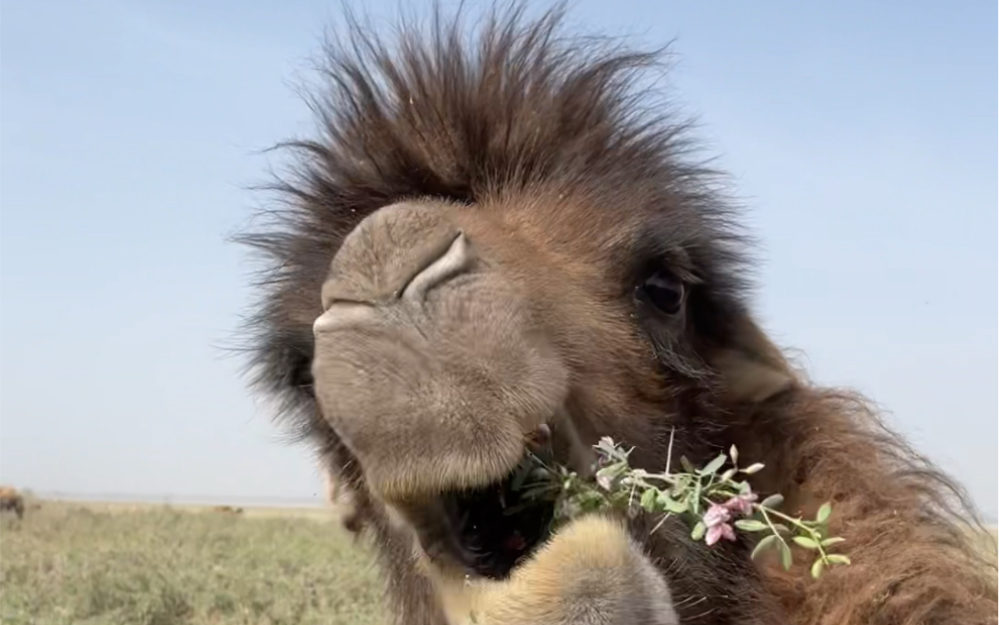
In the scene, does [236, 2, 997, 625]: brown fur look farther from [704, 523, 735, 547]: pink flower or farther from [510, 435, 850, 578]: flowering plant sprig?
[704, 523, 735, 547]: pink flower

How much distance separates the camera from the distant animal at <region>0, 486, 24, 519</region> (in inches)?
1048

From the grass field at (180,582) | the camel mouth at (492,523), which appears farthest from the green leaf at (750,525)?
the grass field at (180,582)

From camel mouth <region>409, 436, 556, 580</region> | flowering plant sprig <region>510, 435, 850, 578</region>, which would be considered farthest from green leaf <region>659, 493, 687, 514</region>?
camel mouth <region>409, 436, 556, 580</region>

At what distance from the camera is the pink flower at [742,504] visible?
264cm

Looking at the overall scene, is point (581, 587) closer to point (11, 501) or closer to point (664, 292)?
point (664, 292)

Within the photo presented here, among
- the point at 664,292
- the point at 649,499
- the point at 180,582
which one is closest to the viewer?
the point at 649,499

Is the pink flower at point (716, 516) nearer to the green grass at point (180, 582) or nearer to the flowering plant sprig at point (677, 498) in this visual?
the flowering plant sprig at point (677, 498)

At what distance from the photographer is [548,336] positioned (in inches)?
114

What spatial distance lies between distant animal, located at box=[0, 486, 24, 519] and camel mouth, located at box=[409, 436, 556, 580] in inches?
1002

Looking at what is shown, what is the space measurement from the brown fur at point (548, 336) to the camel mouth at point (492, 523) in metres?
0.10

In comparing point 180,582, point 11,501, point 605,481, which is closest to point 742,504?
point 605,481

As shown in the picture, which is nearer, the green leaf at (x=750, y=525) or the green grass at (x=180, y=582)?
the green leaf at (x=750, y=525)

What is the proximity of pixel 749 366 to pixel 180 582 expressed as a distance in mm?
8689

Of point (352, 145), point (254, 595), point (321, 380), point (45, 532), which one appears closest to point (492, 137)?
A: point (352, 145)
